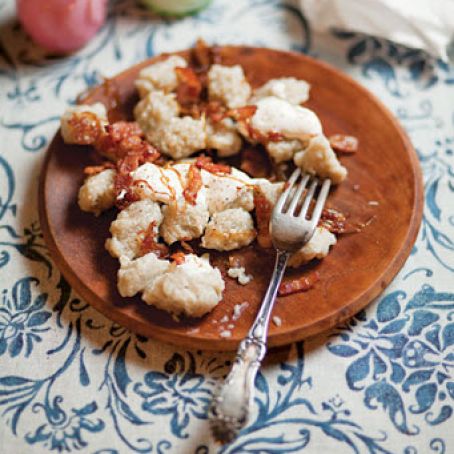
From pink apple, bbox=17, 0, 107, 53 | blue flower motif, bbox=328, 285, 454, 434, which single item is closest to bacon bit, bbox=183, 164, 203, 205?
blue flower motif, bbox=328, 285, 454, 434

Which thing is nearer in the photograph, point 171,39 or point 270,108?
point 270,108

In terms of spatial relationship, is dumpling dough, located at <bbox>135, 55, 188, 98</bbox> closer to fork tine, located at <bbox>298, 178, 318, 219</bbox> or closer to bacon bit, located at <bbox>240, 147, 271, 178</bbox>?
bacon bit, located at <bbox>240, 147, 271, 178</bbox>

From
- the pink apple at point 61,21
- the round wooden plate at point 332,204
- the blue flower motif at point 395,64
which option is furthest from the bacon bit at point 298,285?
the pink apple at point 61,21

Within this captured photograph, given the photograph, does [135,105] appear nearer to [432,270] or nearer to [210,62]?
[210,62]

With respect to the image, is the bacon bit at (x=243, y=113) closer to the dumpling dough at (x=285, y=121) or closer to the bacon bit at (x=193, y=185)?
the dumpling dough at (x=285, y=121)

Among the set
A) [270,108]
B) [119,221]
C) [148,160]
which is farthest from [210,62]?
[119,221]

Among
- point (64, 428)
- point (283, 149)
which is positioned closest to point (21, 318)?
point (64, 428)
